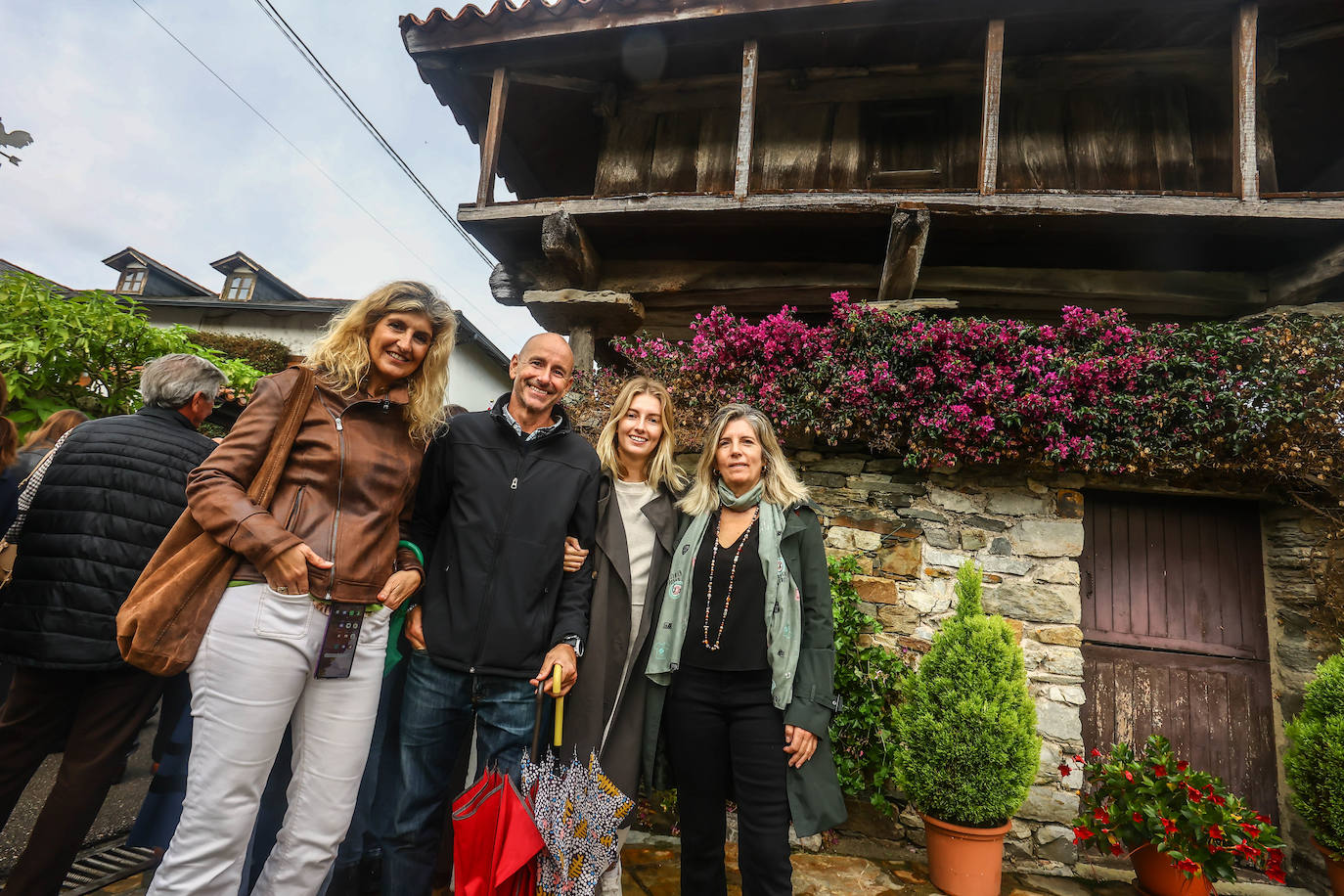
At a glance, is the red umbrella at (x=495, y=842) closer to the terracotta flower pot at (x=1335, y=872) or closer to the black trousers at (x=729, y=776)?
the black trousers at (x=729, y=776)

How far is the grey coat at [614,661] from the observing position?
6.89 feet

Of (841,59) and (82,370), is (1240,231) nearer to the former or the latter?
(841,59)

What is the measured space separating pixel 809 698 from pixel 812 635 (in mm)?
220

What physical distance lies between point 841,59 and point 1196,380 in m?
3.81

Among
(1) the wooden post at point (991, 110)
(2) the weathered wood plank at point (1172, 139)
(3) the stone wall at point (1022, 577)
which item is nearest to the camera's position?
(3) the stone wall at point (1022, 577)

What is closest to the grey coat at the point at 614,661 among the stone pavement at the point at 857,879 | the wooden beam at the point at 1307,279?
the stone pavement at the point at 857,879

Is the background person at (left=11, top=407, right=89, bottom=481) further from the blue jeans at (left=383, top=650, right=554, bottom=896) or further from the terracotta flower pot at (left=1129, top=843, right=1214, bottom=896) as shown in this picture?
the terracotta flower pot at (left=1129, top=843, right=1214, bottom=896)

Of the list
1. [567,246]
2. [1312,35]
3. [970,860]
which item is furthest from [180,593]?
[1312,35]

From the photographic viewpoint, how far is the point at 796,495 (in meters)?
2.43

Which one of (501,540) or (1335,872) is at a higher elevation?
(501,540)

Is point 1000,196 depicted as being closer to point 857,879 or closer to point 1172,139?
point 1172,139

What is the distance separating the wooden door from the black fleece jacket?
3695 mm

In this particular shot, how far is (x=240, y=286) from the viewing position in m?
17.2

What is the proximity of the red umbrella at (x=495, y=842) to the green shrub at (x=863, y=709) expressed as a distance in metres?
2.23
